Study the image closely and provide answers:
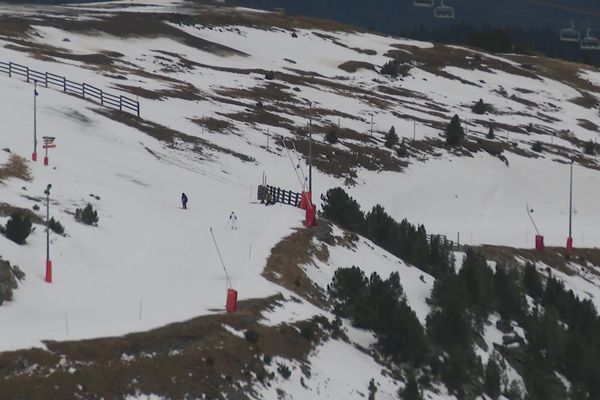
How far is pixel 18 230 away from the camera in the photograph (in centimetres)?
3359

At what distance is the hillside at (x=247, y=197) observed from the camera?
2859cm

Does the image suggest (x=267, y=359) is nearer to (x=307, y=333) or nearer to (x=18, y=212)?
(x=307, y=333)

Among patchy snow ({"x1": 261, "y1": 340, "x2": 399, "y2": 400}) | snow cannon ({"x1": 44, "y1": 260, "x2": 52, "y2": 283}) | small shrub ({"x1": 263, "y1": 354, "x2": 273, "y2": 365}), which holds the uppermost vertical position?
snow cannon ({"x1": 44, "y1": 260, "x2": 52, "y2": 283})

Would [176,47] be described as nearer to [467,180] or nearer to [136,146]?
[467,180]

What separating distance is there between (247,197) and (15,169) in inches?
499

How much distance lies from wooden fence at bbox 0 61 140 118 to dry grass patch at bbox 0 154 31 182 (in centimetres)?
1905

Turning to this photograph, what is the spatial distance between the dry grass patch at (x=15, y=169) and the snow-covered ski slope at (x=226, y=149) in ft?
1.60

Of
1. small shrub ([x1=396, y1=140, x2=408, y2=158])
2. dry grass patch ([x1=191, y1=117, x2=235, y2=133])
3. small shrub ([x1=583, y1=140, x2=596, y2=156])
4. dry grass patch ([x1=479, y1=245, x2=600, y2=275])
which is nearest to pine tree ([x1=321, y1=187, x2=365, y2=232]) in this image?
dry grass patch ([x1=479, y1=245, x2=600, y2=275])

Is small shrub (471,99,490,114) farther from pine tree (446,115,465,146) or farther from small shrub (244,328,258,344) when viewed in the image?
small shrub (244,328,258,344)

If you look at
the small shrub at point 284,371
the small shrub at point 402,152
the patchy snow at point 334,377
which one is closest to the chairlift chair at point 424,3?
the small shrub at point 402,152

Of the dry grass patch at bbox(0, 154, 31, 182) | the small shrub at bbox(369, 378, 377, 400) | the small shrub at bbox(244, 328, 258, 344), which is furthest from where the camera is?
the dry grass patch at bbox(0, 154, 31, 182)

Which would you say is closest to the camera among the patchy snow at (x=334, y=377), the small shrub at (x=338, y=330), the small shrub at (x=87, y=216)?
the patchy snow at (x=334, y=377)

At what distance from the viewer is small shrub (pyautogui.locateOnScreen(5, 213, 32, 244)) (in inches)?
1323

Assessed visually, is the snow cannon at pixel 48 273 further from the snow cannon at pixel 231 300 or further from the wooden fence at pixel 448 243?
the wooden fence at pixel 448 243
